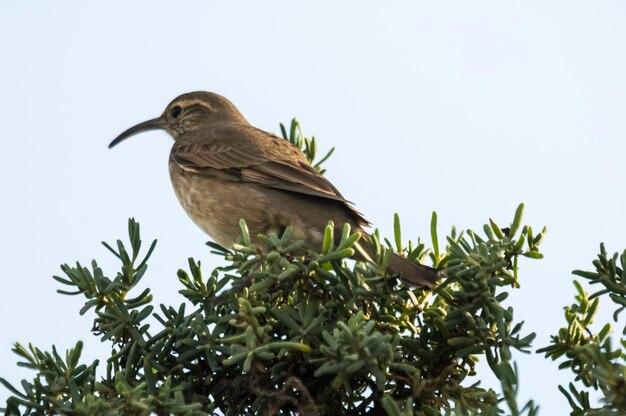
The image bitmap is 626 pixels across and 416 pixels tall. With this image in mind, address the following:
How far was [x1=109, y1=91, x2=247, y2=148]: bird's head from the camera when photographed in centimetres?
905

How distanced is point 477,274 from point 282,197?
297cm

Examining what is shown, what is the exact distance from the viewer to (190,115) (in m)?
9.09

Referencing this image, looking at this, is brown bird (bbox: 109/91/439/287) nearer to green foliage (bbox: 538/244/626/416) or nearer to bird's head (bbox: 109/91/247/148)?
bird's head (bbox: 109/91/247/148)

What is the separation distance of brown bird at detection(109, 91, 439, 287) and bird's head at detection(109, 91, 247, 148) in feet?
1.57

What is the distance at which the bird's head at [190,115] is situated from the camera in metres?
9.05

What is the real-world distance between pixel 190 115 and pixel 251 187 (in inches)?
93.8

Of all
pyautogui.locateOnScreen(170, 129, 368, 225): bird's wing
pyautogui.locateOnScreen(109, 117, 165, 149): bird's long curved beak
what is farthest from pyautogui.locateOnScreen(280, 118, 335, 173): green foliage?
pyautogui.locateOnScreen(109, 117, 165, 149): bird's long curved beak

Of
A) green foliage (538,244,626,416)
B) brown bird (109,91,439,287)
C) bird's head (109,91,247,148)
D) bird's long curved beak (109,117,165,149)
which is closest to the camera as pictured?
green foliage (538,244,626,416)

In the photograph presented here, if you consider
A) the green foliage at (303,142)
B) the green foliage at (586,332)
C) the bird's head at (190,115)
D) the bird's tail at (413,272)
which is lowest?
the green foliage at (586,332)

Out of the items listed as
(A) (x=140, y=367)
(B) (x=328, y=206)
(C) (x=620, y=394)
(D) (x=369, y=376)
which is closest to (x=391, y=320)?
(D) (x=369, y=376)

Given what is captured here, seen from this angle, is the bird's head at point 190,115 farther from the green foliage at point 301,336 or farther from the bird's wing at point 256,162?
the green foliage at point 301,336

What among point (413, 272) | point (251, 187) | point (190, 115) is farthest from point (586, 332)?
point (190, 115)

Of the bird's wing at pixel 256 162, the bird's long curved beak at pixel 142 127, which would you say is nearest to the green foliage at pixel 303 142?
the bird's wing at pixel 256 162

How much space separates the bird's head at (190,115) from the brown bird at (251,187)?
0.48m
